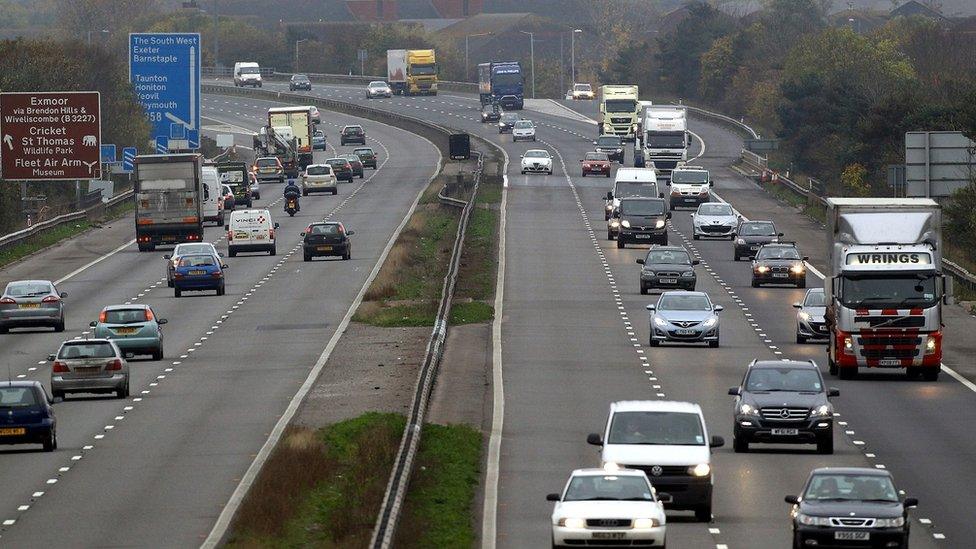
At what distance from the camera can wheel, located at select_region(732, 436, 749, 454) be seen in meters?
32.1

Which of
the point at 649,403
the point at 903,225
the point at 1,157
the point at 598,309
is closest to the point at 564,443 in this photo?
the point at 649,403

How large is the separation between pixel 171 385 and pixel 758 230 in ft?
113

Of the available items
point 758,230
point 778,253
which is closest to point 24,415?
point 778,253

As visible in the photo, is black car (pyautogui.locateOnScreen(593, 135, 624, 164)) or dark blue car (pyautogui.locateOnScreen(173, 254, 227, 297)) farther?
black car (pyautogui.locateOnScreen(593, 135, 624, 164))

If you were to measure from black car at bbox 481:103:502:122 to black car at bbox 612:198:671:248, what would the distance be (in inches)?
3189

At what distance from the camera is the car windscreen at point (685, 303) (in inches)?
1916

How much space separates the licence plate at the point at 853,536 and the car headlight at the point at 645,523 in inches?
79.5

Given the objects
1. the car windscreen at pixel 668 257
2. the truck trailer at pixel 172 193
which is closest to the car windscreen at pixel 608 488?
the car windscreen at pixel 668 257

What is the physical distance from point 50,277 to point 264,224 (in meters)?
9.35

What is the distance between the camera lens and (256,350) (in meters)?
49.6

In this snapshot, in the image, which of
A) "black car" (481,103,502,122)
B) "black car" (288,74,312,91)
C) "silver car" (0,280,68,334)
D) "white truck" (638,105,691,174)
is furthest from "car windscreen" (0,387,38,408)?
"black car" (288,74,312,91)

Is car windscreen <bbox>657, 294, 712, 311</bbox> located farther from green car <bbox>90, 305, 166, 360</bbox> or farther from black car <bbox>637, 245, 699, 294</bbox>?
green car <bbox>90, 305, 166, 360</bbox>

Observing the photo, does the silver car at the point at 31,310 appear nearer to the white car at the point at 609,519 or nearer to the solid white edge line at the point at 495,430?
the solid white edge line at the point at 495,430

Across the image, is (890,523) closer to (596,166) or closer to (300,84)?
(596,166)
